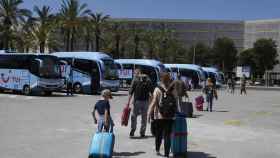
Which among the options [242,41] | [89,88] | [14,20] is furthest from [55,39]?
[242,41]

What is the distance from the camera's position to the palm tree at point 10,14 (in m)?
58.4

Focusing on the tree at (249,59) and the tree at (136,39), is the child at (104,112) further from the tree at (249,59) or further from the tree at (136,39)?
the tree at (249,59)

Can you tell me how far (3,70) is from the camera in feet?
114

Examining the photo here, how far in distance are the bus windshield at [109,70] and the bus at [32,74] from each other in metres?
4.12

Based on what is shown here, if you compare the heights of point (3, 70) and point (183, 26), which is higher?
point (183, 26)

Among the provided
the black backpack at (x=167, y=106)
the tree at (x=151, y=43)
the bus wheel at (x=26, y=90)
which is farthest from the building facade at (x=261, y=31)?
the black backpack at (x=167, y=106)

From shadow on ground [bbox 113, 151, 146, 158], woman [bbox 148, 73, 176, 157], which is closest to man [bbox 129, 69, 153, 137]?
shadow on ground [bbox 113, 151, 146, 158]

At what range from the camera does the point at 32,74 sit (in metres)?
32.6

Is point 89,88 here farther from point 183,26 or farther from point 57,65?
→ point 183,26

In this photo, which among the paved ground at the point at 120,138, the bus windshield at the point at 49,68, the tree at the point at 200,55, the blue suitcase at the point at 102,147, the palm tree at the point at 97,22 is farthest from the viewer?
the tree at the point at 200,55

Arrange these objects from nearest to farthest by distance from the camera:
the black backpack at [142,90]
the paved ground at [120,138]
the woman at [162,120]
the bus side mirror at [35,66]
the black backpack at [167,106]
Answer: the black backpack at [167,106], the woman at [162,120], the paved ground at [120,138], the black backpack at [142,90], the bus side mirror at [35,66]

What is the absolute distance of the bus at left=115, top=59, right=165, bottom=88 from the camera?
159 ft

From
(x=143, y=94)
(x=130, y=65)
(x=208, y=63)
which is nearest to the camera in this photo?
(x=143, y=94)

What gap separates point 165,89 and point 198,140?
3.20 meters
